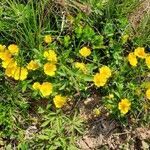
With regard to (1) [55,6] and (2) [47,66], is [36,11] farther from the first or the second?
(2) [47,66]

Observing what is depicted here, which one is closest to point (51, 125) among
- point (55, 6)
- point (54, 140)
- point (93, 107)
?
point (54, 140)

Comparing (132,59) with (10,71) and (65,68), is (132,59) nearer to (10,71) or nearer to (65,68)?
(65,68)

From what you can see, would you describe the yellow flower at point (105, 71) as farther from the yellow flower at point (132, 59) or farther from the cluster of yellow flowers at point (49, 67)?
the yellow flower at point (132, 59)

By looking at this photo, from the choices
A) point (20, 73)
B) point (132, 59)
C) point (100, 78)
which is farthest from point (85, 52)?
point (20, 73)

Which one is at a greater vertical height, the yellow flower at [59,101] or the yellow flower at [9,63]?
the yellow flower at [9,63]

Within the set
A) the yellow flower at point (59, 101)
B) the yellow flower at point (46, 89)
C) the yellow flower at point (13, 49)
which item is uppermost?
the yellow flower at point (13, 49)

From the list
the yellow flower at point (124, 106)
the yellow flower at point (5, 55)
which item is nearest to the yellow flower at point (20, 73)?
the yellow flower at point (5, 55)
